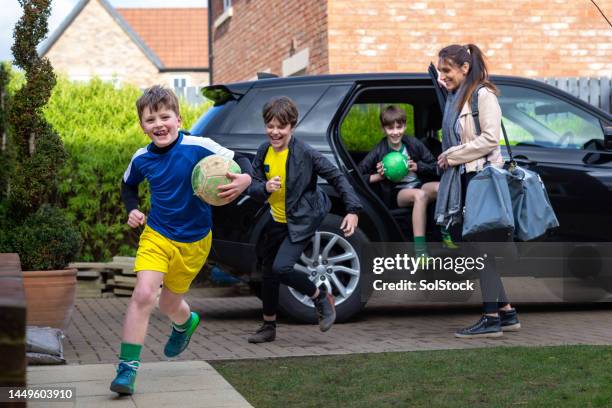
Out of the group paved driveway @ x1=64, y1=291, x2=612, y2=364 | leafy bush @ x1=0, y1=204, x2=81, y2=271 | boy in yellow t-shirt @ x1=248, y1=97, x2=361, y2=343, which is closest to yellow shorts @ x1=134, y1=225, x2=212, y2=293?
paved driveway @ x1=64, y1=291, x2=612, y2=364

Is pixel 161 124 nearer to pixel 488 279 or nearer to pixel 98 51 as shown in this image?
pixel 488 279

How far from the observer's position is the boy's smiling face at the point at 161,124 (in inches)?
228

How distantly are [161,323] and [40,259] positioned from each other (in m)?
1.64

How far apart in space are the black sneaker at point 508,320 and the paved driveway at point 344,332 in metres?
0.07

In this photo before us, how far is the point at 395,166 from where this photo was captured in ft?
28.0

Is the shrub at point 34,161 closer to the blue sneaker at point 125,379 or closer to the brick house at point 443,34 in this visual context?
the blue sneaker at point 125,379

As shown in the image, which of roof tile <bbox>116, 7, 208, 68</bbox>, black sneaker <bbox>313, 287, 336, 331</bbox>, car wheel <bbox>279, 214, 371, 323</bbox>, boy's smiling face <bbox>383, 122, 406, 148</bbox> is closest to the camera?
black sneaker <bbox>313, 287, 336, 331</bbox>

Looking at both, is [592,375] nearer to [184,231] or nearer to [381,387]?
[381,387]

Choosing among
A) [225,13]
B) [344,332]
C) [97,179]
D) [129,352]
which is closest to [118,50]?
[225,13]

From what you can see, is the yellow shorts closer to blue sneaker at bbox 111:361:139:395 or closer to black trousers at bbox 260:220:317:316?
blue sneaker at bbox 111:361:139:395

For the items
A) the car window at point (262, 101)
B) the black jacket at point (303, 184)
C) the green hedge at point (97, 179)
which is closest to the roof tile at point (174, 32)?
the green hedge at point (97, 179)

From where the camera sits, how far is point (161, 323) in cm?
898

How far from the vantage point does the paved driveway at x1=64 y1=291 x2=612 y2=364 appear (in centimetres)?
715

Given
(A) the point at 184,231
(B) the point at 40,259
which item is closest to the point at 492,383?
(A) the point at 184,231
